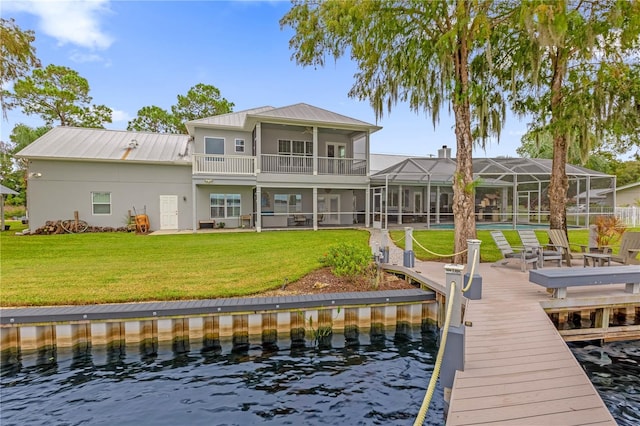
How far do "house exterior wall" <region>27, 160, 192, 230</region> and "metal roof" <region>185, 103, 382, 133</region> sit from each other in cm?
335

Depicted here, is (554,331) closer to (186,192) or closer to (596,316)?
(596,316)

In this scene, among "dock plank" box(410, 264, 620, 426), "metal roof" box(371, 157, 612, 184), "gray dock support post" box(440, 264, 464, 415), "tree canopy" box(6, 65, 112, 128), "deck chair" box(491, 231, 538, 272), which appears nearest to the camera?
"dock plank" box(410, 264, 620, 426)

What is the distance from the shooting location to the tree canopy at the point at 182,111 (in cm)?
3331

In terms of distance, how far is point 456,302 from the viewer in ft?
11.8

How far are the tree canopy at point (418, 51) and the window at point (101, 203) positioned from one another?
13.1 metres

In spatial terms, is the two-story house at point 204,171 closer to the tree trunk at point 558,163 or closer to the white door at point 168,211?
the white door at point 168,211

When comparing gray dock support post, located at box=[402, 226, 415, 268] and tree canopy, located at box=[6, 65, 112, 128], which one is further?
tree canopy, located at box=[6, 65, 112, 128]

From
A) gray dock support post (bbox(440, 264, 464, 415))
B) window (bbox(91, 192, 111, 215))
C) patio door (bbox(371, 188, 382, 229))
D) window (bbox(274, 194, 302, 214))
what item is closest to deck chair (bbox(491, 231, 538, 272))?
gray dock support post (bbox(440, 264, 464, 415))

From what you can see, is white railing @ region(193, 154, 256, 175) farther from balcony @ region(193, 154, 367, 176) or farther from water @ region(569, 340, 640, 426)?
water @ region(569, 340, 640, 426)

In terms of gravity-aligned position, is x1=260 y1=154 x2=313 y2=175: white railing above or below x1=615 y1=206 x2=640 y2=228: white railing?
above

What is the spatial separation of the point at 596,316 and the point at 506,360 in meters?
3.78

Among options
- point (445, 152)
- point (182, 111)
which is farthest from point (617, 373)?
point (182, 111)

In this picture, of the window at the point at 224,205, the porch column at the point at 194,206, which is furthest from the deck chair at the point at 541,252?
the window at the point at 224,205

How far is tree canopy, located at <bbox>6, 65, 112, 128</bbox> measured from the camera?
1088 inches
